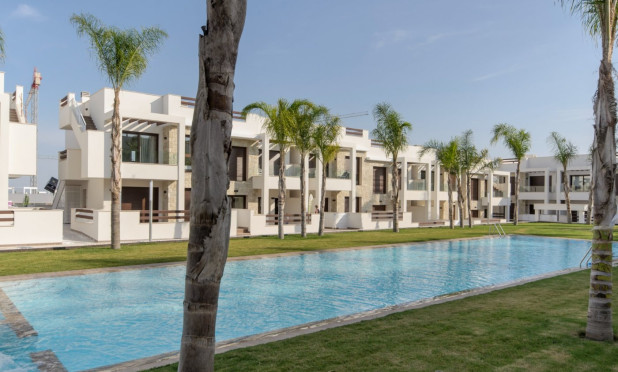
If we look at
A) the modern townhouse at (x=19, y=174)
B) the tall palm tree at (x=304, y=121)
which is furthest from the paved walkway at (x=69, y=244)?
the tall palm tree at (x=304, y=121)

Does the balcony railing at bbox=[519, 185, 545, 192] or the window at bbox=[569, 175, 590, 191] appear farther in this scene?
the balcony railing at bbox=[519, 185, 545, 192]

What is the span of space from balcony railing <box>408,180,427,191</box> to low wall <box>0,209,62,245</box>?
2779cm

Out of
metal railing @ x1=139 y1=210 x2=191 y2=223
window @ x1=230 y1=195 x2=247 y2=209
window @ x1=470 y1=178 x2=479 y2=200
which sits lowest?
metal railing @ x1=139 y1=210 x2=191 y2=223

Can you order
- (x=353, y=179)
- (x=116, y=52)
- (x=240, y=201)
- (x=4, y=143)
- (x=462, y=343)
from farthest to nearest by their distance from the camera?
(x=353, y=179)
(x=240, y=201)
(x=4, y=143)
(x=116, y=52)
(x=462, y=343)

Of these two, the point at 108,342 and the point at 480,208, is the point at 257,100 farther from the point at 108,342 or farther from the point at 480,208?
the point at 480,208

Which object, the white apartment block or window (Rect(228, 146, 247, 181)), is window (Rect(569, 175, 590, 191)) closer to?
the white apartment block

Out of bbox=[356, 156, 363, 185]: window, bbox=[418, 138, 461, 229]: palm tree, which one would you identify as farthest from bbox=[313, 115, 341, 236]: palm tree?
bbox=[418, 138, 461, 229]: palm tree

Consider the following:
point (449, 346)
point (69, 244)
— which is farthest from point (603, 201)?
point (69, 244)

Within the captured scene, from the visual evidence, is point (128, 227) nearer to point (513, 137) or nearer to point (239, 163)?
point (239, 163)

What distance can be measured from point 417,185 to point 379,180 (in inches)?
138

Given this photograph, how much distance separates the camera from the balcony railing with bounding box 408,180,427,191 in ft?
128

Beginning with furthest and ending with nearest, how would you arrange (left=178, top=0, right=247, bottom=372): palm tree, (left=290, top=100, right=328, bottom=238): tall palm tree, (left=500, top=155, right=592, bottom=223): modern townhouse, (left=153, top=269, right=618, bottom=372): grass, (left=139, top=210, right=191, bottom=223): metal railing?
(left=500, top=155, right=592, bottom=223): modern townhouse
(left=290, top=100, right=328, bottom=238): tall palm tree
(left=139, top=210, right=191, bottom=223): metal railing
(left=153, top=269, right=618, bottom=372): grass
(left=178, top=0, right=247, bottom=372): palm tree

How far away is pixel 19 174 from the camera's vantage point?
2097cm

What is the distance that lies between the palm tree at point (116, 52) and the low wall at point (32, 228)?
9.66ft
